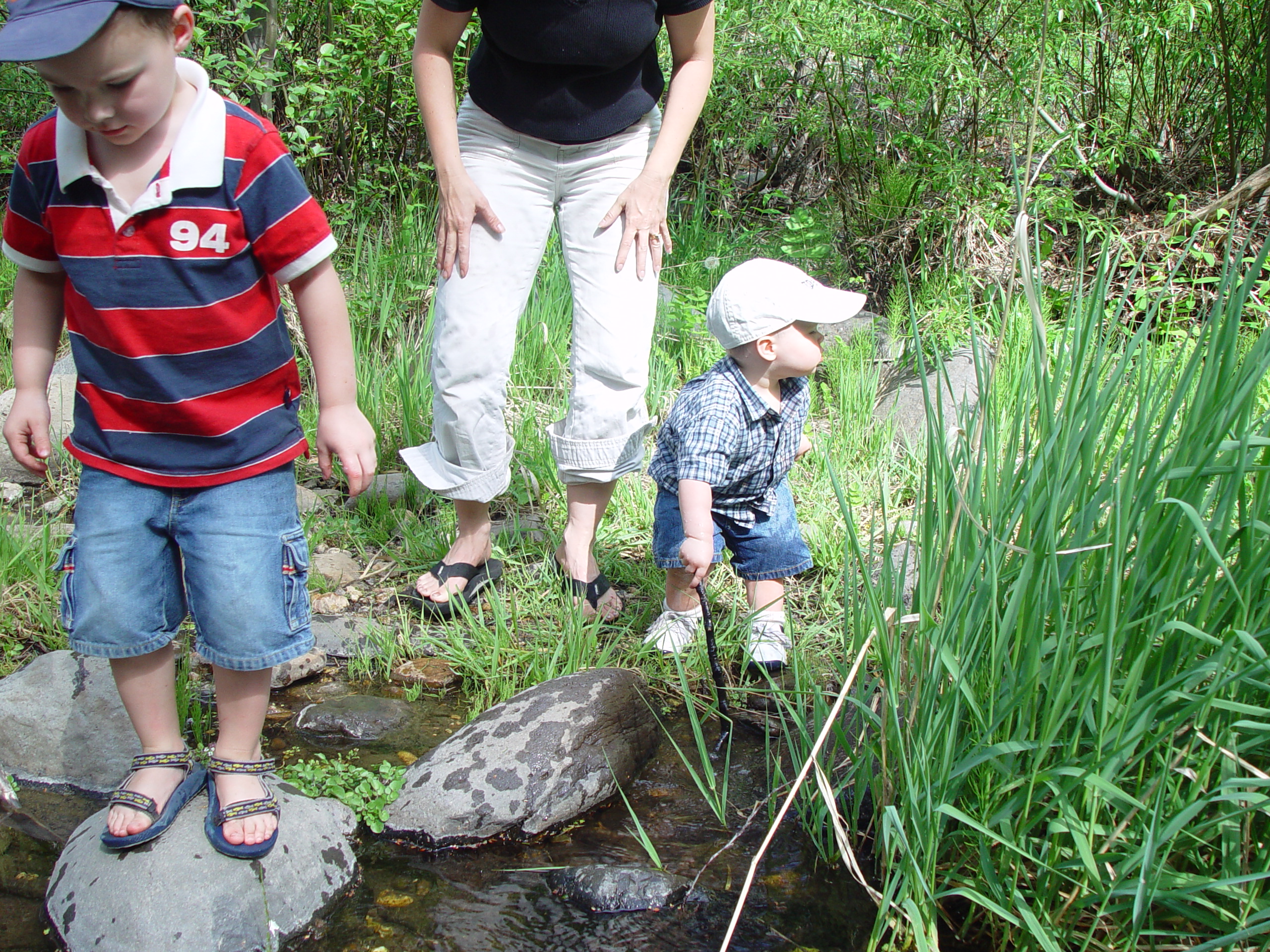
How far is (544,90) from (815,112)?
2807 millimetres

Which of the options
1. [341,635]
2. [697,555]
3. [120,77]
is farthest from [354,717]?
[120,77]

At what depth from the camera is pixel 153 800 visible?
1936 millimetres

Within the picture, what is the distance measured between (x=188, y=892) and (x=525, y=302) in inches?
64.8

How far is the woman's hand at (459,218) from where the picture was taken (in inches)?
107

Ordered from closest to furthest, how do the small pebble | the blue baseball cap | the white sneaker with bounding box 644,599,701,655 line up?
the blue baseball cap < the white sneaker with bounding box 644,599,701,655 < the small pebble

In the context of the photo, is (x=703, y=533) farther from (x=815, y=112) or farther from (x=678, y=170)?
(x=678, y=170)

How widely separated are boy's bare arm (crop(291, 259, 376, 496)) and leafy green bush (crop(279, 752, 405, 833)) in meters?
0.71

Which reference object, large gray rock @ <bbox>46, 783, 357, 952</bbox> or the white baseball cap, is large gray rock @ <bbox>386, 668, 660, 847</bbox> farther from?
the white baseball cap

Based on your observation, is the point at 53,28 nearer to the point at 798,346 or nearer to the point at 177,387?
the point at 177,387

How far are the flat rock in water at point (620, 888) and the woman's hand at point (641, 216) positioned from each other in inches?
60.6

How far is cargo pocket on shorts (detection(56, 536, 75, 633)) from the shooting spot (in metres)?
1.86

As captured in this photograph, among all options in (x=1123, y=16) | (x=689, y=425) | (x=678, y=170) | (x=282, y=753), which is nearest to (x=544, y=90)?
(x=689, y=425)

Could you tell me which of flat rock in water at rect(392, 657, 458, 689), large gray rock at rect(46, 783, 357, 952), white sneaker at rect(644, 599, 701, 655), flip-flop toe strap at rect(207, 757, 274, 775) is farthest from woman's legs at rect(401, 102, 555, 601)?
large gray rock at rect(46, 783, 357, 952)

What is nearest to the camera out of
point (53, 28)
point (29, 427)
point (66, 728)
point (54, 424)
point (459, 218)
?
point (53, 28)
